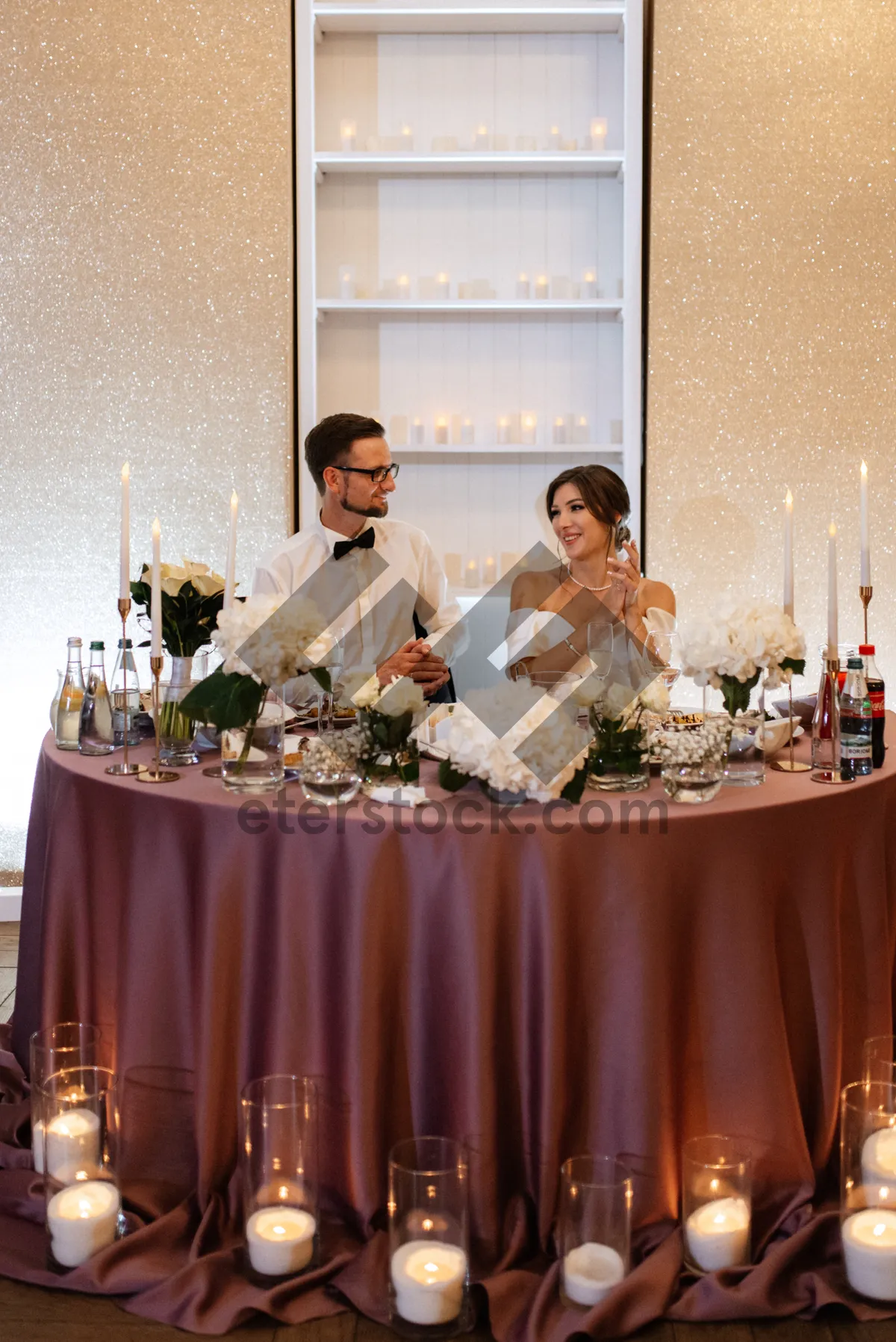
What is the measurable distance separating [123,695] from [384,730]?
595mm

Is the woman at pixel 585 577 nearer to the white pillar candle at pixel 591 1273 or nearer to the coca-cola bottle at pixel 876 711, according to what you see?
the coca-cola bottle at pixel 876 711

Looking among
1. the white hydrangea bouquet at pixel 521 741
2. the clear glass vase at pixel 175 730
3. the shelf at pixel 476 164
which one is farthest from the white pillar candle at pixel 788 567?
the shelf at pixel 476 164

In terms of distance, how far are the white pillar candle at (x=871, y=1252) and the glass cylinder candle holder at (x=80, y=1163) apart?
43.7 inches

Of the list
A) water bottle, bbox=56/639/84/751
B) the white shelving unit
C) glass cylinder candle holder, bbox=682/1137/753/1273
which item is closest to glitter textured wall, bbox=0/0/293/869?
the white shelving unit

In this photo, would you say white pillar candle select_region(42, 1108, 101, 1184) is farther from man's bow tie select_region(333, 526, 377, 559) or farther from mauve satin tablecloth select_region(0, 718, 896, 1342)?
man's bow tie select_region(333, 526, 377, 559)

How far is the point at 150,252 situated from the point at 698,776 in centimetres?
276

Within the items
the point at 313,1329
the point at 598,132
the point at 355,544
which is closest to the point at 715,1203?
the point at 313,1329

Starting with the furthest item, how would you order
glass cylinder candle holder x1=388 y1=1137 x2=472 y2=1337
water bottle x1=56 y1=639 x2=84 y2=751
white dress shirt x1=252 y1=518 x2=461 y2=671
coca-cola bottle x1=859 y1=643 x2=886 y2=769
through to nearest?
white dress shirt x1=252 y1=518 x2=461 y2=671
water bottle x1=56 y1=639 x2=84 y2=751
coca-cola bottle x1=859 y1=643 x2=886 y2=769
glass cylinder candle holder x1=388 y1=1137 x2=472 y2=1337

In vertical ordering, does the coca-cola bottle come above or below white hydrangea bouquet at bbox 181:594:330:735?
below

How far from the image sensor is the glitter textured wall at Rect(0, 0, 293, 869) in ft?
12.5

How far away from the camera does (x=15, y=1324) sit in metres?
1.81

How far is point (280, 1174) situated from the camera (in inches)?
74.0

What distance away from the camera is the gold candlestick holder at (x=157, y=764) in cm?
205

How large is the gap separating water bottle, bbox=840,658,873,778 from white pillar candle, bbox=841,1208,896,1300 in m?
0.67
